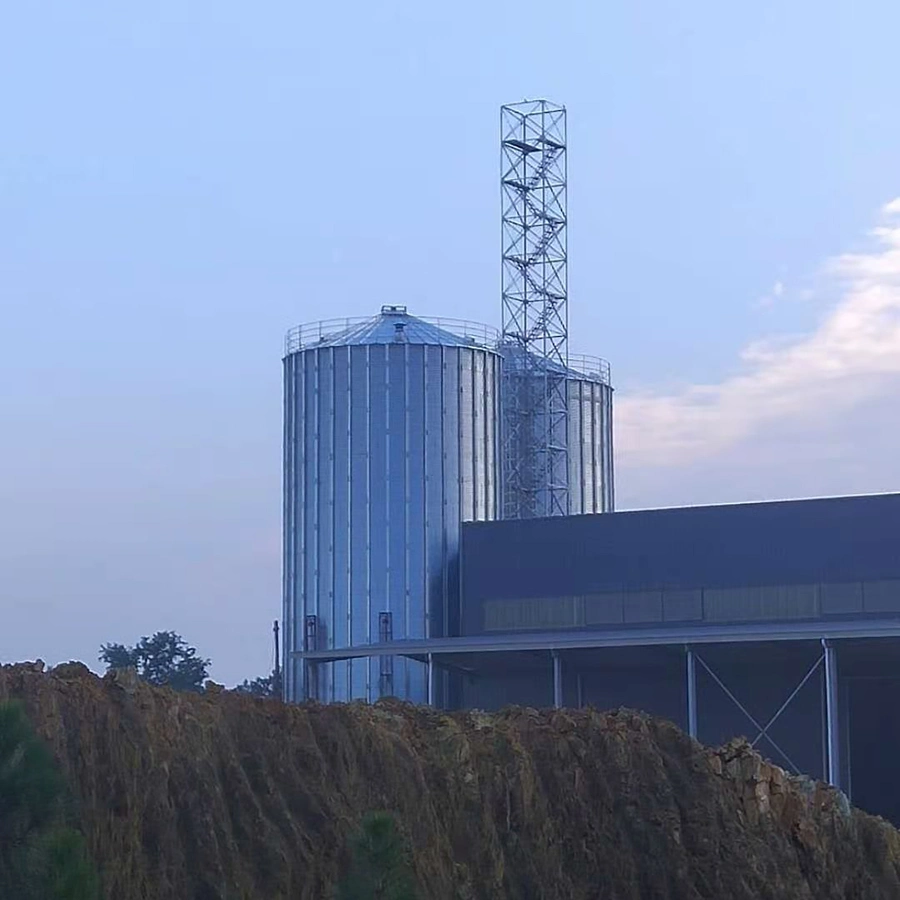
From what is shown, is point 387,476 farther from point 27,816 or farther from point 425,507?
point 27,816

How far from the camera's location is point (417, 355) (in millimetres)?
51969

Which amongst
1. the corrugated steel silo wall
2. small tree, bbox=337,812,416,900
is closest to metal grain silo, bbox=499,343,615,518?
the corrugated steel silo wall

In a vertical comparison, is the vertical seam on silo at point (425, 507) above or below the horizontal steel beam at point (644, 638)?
above

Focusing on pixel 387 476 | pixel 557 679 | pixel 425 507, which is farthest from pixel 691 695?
pixel 387 476

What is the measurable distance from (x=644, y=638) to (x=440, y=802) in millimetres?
19123

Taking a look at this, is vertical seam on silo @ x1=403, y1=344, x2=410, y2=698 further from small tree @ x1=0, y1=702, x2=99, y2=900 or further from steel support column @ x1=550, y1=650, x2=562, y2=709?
small tree @ x1=0, y1=702, x2=99, y2=900

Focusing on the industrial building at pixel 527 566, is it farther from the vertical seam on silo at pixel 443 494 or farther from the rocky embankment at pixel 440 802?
the rocky embankment at pixel 440 802

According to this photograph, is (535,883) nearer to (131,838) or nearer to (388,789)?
(388,789)

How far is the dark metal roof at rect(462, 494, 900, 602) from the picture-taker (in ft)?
146

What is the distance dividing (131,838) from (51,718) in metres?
1.56

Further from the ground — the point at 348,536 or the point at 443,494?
the point at 443,494

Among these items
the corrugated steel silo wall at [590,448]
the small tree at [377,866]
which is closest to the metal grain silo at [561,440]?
the corrugated steel silo wall at [590,448]

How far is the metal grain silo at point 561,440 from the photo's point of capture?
5631 cm

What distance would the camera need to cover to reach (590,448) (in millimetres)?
59531
